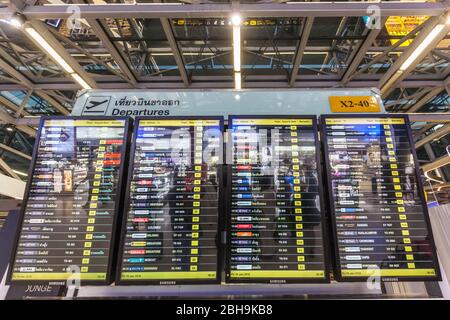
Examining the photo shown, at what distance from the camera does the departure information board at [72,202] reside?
5.72ft

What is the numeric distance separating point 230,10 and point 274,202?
3.50m

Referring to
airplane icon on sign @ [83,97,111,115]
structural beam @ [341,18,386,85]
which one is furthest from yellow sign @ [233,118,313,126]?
structural beam @ [341,18,386,85]

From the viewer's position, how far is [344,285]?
1856 mm

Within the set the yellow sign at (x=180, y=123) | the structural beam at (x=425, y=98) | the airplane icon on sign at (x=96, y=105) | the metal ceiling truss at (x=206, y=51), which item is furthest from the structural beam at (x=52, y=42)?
the structural beam at (x=425, y=98)

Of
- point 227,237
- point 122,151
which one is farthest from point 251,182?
point 122,151

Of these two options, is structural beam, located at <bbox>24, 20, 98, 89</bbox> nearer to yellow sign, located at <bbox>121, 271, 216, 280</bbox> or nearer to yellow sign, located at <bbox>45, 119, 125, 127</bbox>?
yellow sign, located at <bbox>45, 119, 125, 127</bbox>

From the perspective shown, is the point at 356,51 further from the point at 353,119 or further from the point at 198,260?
the point at 198,260

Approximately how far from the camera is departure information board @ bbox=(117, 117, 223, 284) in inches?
67.8

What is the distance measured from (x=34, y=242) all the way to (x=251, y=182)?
4.81 ft

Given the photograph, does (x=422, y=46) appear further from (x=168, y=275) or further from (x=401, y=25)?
(x=168, y=275)

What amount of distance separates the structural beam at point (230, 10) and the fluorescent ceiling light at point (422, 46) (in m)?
0.44

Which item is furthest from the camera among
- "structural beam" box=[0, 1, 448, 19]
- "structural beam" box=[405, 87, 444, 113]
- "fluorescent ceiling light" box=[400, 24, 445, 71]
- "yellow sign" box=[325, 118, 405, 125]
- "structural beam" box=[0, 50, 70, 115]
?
"structural beam" box=[405, 87, 444, 113]

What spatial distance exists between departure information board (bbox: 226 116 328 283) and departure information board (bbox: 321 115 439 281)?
14cm
